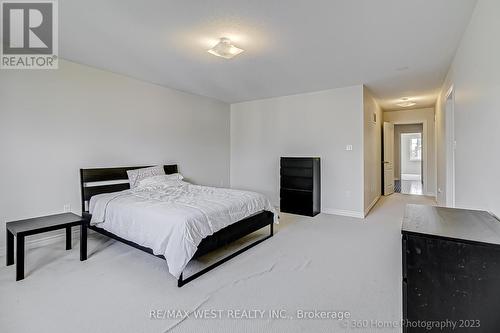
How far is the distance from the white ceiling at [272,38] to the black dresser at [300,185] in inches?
62.0

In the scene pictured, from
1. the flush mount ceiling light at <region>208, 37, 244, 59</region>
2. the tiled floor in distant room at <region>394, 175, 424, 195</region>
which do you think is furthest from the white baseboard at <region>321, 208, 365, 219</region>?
the tiled floor in distant room at <region>394, 175, 424, 195</region>

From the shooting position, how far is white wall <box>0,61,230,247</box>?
9.84ft

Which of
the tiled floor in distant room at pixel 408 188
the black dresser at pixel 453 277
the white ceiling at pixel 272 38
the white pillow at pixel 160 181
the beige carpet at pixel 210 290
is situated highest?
the white ceiling at pixel 272 38

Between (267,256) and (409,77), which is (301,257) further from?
(409,77)

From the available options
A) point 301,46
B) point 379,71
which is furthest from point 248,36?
point 379,71

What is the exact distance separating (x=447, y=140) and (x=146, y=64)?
5013 mm

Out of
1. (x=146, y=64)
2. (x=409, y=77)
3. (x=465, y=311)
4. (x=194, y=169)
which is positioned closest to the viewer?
(x=465, y=311)

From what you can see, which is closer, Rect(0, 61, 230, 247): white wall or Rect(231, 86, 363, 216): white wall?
Rect(0, 61, 230, 247): white wall

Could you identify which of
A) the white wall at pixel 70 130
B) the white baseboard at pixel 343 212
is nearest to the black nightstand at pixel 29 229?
the white wall at pixel 70 130

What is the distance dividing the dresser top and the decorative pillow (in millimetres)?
3693

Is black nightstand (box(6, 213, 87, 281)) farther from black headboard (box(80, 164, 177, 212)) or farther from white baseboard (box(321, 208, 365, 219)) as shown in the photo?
white baseboard (box(321, 208, 365, 219))

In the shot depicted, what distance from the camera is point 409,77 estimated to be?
165 inches

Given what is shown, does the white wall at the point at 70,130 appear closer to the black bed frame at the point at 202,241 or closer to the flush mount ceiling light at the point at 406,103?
the black bed frame at the point at 202,241

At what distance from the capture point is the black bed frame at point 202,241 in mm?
2488
